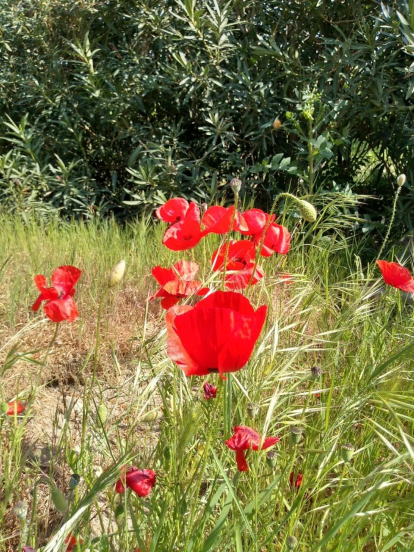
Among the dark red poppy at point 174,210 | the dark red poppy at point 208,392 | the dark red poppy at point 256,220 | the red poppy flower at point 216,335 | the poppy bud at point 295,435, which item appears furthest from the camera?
the dark red poppy at point 174,210

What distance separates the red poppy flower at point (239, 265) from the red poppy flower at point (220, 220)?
1.5 inches

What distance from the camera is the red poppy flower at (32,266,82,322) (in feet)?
3.40

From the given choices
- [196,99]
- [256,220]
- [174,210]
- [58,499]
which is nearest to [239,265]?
[256,220]

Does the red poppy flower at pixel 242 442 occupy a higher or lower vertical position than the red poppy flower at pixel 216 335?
lower

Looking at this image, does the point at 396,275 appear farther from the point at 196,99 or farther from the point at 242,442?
the point at 196,99

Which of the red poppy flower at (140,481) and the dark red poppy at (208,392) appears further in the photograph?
the dark red poppy at (208,392)

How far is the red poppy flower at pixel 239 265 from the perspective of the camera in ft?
3.52

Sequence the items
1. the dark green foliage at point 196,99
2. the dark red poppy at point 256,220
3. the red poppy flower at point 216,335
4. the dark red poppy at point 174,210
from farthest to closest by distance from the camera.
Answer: the dark green foliage at point 196,99 < the dark red poppy at point 174,210 < the dark red poppy at point 256,220 < the red poppy flower at point 216,335

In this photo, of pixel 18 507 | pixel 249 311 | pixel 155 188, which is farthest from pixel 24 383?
pixel 155 188

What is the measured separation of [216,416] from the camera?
1.32 m

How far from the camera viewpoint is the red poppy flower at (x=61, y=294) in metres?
1.04

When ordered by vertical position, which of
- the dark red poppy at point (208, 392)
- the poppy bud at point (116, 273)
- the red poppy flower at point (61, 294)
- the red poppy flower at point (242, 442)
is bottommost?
the dark red poppy at point (208, 392)

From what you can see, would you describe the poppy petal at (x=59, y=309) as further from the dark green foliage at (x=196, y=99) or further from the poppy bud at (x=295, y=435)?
the dark green foliage at (x=196, y=99)

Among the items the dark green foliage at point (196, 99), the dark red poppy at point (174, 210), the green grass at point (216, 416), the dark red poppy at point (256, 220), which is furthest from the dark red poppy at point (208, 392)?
the dark green foliage at point (196, 99)
